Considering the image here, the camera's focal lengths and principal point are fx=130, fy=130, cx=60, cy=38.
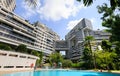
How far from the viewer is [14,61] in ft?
117

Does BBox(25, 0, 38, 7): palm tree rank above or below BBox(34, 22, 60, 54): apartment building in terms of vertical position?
below

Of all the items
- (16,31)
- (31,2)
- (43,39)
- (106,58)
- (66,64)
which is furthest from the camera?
(43,39)

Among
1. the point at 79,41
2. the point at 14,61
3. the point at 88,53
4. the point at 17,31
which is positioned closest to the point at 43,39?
the point at 79,41

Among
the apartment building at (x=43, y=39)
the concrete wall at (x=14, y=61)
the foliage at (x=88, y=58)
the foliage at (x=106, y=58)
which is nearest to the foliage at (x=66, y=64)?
the foliage at (x=88, y=58)

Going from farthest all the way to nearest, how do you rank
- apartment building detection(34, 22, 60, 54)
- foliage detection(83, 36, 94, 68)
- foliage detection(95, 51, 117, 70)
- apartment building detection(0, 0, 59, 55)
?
apartment building detection(34, 22, 60, 54)
apartment building detection(0, 0, 59, 55)
foliage detection(83, 36, 94, 68)
foliage detection(95, 51, 117, 70)

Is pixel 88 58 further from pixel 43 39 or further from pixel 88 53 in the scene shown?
pixel 43 39

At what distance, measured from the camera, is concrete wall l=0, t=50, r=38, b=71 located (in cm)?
3104

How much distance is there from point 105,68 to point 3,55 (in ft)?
123

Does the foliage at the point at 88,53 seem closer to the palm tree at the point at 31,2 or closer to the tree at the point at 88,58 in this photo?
the tree at the point at 88,58

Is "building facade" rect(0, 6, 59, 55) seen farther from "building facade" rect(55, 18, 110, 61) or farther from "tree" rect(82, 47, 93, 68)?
"tree" rect(82, 47, 93, 68)

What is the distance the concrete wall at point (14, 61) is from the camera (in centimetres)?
3104

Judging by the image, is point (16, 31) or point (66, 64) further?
point (66, 64)

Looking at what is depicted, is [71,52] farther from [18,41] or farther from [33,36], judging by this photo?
[18,41]

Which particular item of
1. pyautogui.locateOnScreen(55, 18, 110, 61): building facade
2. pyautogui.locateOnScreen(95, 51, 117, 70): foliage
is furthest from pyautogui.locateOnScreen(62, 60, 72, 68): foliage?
pyautogui.locateOnScreen(95, 51, 117, 70): foliage
